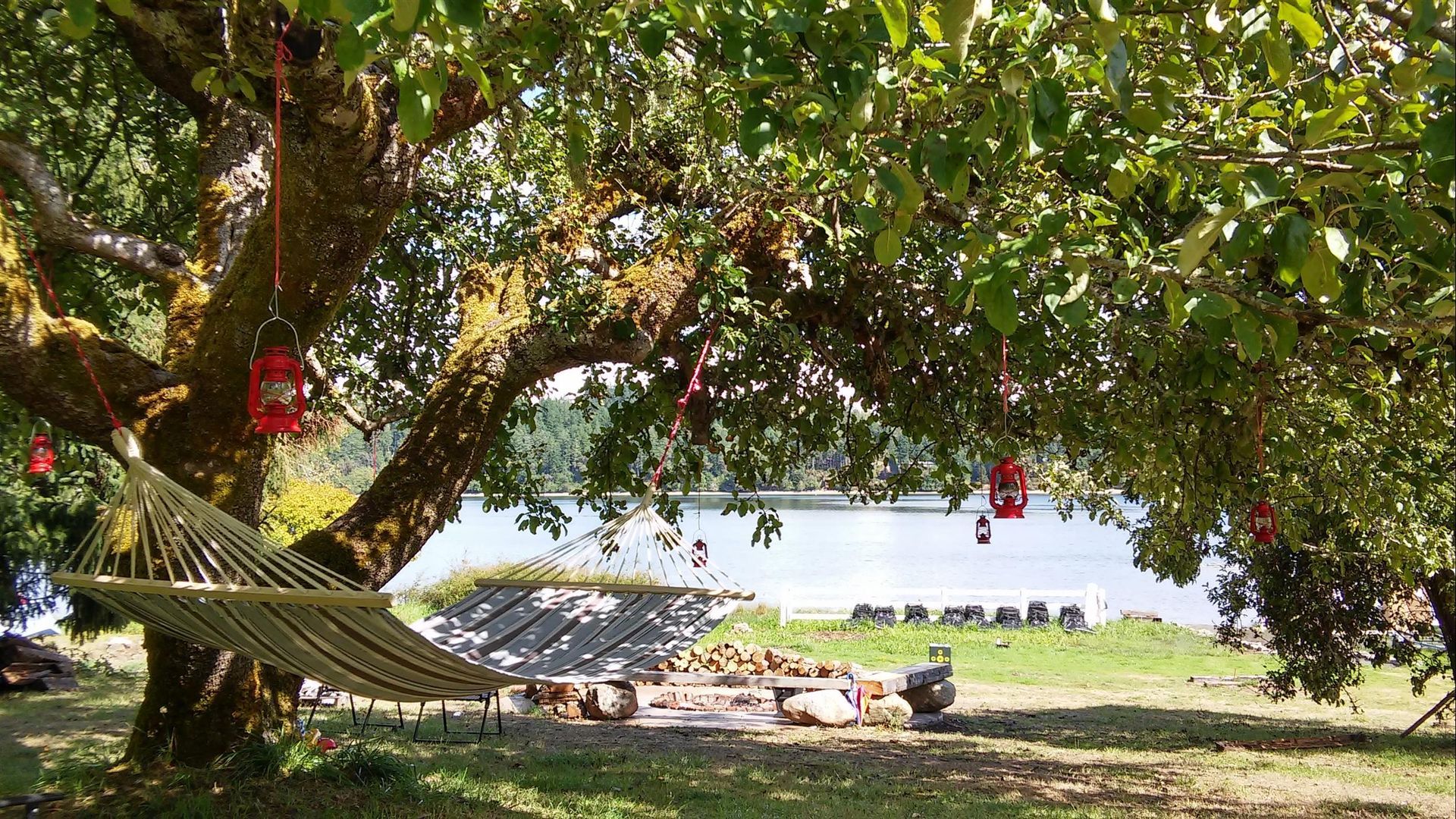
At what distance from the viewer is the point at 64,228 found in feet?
8.93

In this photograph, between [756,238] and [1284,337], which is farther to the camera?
[756,238]

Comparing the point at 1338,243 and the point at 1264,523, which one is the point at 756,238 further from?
the point at 1338,243

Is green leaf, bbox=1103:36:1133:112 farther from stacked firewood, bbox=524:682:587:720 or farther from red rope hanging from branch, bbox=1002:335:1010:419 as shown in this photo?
stacked firewood, bbox=524:682:587:720

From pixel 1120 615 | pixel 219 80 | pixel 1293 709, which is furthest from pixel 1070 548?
pixel 219 80

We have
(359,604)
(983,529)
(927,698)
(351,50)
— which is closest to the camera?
(351,50)

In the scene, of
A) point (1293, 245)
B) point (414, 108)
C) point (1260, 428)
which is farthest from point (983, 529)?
point (414, 108)

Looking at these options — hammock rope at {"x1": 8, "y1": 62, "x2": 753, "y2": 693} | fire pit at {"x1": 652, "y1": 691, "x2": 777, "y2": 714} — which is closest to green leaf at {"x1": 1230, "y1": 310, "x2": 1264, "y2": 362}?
hammock rope at {"x1": 8, "y1": 62, "x2": 753, "y2": 693}

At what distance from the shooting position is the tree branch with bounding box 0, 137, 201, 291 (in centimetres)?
267

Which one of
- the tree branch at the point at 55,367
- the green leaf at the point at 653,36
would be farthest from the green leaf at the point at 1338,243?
the tree branch at the point at 55,367

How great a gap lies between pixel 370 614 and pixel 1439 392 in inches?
120

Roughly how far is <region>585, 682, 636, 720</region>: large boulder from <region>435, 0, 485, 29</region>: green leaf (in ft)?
18.2

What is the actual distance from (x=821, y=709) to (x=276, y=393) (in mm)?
4691

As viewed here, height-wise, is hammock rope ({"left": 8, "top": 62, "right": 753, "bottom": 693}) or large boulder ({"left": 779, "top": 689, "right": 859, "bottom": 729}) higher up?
hammock rope ({"left": 8, "top": 62, "right": 753, "bottom": 693})

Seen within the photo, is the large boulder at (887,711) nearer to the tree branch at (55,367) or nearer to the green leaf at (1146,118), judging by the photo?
the tree branch at (55,367)
